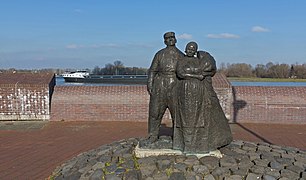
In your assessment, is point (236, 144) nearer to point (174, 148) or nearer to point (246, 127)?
point (174, 148)

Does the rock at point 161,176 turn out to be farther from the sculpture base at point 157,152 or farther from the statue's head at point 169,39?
the statue's head at point 169,39

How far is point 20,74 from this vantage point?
508 inches

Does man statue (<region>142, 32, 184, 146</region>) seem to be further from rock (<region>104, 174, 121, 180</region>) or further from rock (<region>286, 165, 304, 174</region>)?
rock (<region>286, 165, 304, 174</region>)

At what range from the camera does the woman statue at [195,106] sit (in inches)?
197

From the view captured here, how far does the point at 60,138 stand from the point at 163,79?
5043mm

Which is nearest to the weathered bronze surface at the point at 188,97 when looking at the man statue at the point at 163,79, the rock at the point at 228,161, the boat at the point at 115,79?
the man statue at the point at 163,79

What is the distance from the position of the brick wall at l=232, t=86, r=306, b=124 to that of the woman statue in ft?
22.2

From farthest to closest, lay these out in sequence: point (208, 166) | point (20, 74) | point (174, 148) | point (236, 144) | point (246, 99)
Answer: point (20, 74) → point (246, 99) → point (236, 144) → point (174, 148) → point (208, 166)

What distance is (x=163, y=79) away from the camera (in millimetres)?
5219

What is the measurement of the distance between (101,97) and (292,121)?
700 cm

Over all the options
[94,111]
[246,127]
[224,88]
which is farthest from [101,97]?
[246,127]

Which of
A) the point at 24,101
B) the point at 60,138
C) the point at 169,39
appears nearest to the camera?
the point at 169,39

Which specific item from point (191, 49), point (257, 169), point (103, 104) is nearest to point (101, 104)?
point (103, 104)

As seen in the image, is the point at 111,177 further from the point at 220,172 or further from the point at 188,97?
the point at 188,97
